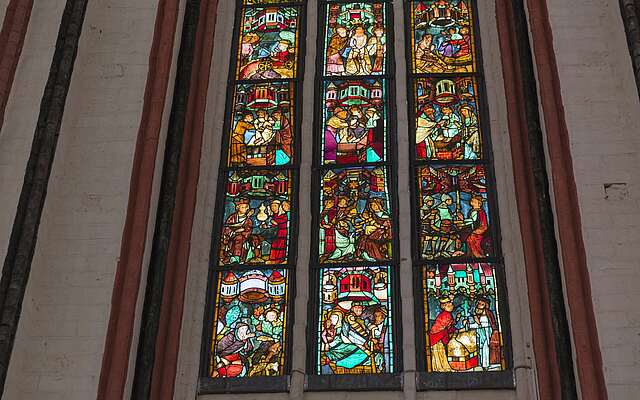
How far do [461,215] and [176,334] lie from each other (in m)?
2.29

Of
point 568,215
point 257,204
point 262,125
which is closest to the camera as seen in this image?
point 568,215

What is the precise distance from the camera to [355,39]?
10.0m

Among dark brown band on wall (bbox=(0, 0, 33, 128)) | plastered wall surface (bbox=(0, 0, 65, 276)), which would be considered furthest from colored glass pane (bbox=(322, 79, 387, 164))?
dark brown band on wall (bbox=(0, 0, 33, 128))

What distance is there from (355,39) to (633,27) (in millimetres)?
2514

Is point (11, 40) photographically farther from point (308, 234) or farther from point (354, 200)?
point (354, 200)

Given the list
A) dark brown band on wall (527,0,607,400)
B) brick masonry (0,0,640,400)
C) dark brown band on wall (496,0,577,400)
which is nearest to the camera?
dark brown band on wall (527,0,607,400)

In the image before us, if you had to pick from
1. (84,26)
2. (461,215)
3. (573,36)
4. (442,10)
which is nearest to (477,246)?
(461,215)

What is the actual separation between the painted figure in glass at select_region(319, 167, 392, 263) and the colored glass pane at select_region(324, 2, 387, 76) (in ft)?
3.71

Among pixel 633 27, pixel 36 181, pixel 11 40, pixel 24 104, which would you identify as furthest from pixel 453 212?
pixel 11 40

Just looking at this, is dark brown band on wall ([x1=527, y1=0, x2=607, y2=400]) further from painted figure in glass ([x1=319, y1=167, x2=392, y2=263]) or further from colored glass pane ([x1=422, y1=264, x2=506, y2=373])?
painted figure in glass ([x1=319, y1=167, x2=392, y2=263])

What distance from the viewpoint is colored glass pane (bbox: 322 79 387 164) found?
9.20m

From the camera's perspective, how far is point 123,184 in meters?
8.48

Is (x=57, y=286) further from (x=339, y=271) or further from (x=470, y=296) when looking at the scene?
(x=470, y=296)

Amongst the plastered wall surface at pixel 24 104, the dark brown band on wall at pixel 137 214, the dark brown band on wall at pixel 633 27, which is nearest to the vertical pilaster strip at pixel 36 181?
the plastered wall surface at pixel 24 104
